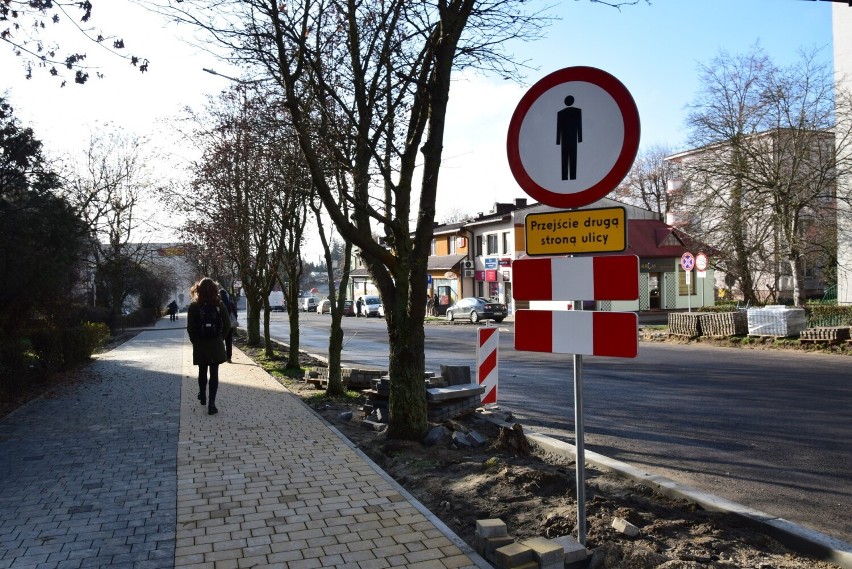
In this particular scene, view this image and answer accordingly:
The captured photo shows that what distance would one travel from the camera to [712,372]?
1323 centimetres

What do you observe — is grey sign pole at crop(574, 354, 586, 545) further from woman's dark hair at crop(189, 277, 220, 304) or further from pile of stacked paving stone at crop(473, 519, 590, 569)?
woman's dark hair at crop(189, 277, 220, 304)

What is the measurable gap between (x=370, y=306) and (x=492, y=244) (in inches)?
502

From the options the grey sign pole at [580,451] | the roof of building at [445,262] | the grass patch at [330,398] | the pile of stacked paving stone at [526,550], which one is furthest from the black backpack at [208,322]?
the roof of building at [445,262]

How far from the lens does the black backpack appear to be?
9.03 metres

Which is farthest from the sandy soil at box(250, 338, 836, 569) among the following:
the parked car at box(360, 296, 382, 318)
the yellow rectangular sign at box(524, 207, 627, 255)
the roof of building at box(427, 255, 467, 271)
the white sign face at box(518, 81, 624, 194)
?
the parked car at box(360, 296, 382, 318)

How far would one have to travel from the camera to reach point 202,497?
5.16 meters

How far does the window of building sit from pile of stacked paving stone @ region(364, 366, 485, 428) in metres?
38.6

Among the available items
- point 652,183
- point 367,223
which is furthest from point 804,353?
point 652,183

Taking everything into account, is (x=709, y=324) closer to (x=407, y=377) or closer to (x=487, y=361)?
(x=487, y=361)

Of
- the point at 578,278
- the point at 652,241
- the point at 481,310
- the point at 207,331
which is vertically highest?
the point at 652,241

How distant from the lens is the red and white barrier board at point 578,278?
357cm

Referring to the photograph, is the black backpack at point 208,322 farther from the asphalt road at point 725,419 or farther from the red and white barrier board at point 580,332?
the red and white barrier board at point 580,332

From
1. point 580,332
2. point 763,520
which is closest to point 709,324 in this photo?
point 763,520

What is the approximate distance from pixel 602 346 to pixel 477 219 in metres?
46.5
